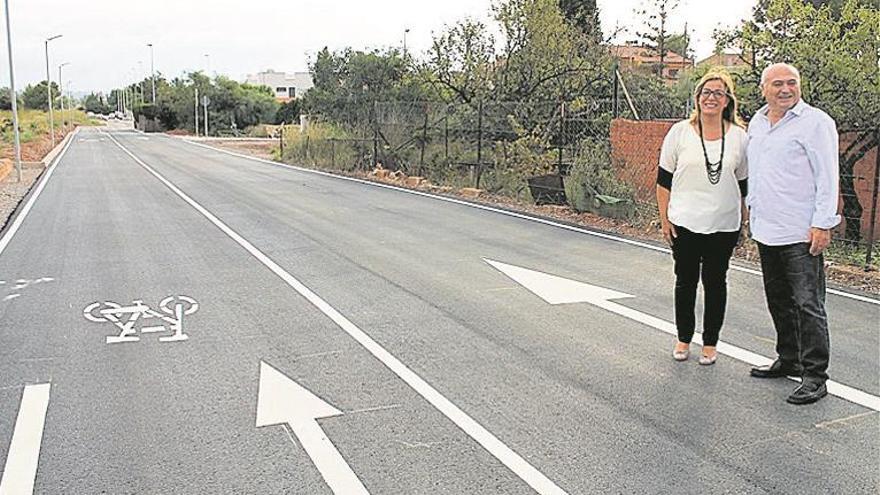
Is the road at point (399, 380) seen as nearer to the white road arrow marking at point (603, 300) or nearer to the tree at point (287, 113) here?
the white road arrow marking at point (603, 300)

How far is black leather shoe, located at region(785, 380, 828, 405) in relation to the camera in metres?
4.91

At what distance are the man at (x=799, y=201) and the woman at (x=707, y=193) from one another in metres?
0.22

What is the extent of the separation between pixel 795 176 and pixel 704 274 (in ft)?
3.16

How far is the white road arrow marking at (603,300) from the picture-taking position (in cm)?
510

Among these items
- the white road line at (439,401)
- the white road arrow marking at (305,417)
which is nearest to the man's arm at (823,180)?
the white road line at (439,401)

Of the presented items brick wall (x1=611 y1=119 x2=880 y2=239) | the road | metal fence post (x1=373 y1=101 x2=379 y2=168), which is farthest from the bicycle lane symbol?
metal fence post (x1=373 y1=101 x2=379 y2=168)

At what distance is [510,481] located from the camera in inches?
154

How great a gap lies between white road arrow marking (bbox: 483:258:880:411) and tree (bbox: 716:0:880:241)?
4558 millimetres

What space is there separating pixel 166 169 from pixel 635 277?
73.4 ft

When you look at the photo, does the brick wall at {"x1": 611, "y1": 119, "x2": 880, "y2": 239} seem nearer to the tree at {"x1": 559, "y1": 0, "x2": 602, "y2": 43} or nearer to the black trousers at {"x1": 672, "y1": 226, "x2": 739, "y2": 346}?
the tree at {"x1": 559, "y1": 0, "x2": 602, "y2": 43}

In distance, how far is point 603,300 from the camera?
756cm

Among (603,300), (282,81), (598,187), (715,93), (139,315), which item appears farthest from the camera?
(282,81)

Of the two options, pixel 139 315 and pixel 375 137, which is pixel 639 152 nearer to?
pixel 139 315

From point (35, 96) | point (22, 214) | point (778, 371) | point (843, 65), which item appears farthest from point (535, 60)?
point (35, 96)
